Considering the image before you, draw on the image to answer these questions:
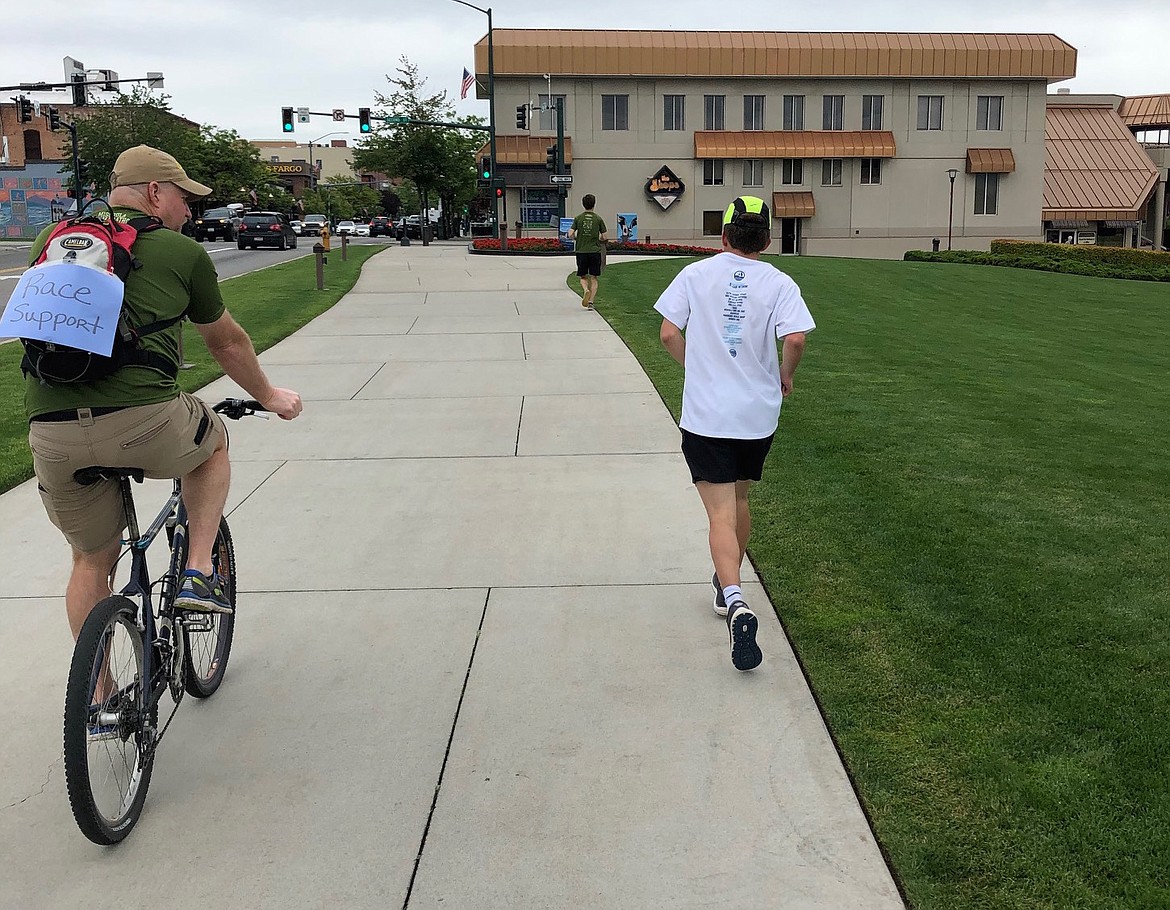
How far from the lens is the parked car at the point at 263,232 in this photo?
149ft

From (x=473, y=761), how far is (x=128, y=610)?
1224mm

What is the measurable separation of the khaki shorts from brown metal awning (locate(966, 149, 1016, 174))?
5726cm

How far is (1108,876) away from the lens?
3.09 metres

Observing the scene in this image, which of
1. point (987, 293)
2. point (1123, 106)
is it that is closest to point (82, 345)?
point (987, 293)

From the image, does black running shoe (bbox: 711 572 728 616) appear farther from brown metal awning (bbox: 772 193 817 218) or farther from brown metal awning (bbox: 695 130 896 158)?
brown metal awning (bbox: 772 193 817 218)

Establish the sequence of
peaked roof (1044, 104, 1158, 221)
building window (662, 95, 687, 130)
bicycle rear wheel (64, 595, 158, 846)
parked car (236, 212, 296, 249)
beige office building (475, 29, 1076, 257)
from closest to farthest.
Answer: bicycle rear wheel (64, 595, 158, 846)
parked car (236, 212, 296, 249)
beige office building (475, 29, 1076, 257)
building window (662, 95, 687, 130)
peaked roof (1044, 104, 1158, 221)

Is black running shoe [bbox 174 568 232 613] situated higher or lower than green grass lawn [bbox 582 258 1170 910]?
higher

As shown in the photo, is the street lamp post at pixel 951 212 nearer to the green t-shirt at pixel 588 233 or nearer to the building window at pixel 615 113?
the building window at pixel 615 113

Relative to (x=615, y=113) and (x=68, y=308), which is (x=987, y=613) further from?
(x=615, y=113)

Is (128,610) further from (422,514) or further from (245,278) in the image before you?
(245,278)

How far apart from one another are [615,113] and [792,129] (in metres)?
8.59

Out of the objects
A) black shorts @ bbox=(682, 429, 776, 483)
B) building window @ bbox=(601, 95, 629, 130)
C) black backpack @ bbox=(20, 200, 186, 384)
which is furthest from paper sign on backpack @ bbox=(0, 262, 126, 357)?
building window @ bbox=(601, 95, 629, 130)

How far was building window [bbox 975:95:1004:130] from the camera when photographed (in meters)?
55.5

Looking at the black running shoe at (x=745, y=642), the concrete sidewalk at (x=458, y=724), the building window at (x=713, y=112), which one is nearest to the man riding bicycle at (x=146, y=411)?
the concrete sidewalk at (x=458, y=724)
